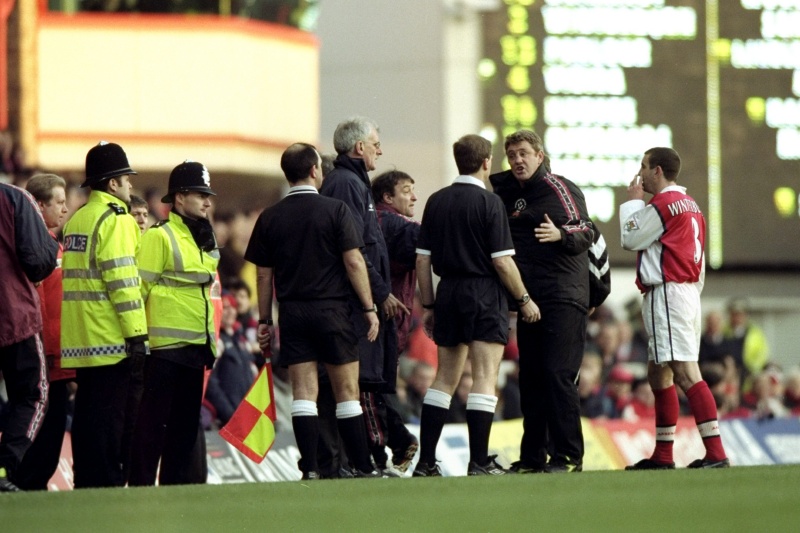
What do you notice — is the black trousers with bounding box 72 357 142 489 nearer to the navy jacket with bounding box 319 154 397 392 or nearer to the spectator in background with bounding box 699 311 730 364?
the navy jacket with bounding box 319 154 397 392

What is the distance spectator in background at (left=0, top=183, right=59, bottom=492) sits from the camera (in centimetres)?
759

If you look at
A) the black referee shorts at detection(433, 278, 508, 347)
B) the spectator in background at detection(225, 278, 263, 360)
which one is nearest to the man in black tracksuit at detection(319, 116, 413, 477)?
the black referee shorts at detection(433, 278, 508, 347)

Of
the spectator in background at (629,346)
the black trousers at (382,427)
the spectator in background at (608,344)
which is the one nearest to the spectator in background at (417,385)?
the spectator in background at (608,344)

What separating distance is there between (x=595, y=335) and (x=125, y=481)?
8920 millimetres

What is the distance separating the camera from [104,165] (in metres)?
7.93

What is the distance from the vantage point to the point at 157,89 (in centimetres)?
1927

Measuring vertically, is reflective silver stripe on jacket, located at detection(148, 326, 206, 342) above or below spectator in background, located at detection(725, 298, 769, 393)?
above

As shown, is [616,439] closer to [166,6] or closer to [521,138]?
[521,138]

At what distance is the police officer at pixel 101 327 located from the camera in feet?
25.3

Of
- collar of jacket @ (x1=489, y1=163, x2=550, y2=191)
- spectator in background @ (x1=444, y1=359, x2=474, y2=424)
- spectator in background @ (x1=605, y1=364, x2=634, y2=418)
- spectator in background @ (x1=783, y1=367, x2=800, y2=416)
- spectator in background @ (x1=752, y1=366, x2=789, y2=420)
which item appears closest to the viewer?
collar of jacket @ (x1=489, y1=163, x2=550, y2=191)

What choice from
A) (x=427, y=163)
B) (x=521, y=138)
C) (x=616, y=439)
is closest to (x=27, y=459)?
(x=521, y=138)

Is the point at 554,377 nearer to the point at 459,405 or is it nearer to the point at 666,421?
the point at 666,421

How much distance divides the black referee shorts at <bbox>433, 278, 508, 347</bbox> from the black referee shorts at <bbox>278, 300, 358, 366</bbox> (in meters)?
0.48

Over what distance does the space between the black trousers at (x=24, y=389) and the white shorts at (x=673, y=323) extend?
10.0ft
